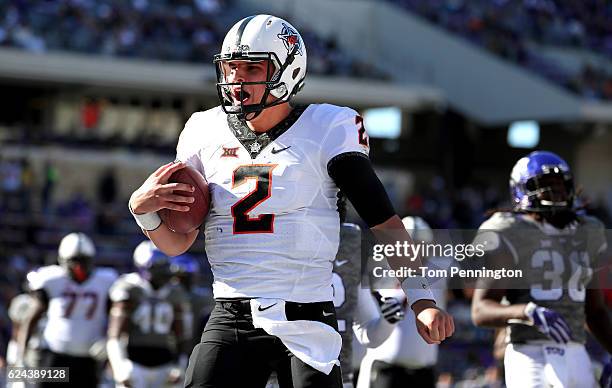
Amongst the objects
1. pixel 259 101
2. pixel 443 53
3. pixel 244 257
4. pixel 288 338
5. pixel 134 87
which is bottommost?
pixel 288 338

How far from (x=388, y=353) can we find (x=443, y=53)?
20.0 m

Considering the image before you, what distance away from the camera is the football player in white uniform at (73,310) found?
9188 millimetres

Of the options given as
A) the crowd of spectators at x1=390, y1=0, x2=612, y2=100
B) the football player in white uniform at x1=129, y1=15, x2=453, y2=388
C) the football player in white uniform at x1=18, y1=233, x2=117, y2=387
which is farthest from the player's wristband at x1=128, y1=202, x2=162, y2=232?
the crowd of spectators at x1=390, y1=0, x2=612, y2=100

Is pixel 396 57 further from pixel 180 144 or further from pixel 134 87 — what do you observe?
pixel 180 144

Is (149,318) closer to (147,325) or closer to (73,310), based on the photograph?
(147,325)

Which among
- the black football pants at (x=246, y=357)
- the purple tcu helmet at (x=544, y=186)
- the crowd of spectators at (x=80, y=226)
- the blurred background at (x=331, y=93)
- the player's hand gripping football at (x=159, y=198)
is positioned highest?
the blurred background at (x=331, y=93)

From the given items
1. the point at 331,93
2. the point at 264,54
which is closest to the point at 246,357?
the point at 264,54

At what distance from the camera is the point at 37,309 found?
905 cm

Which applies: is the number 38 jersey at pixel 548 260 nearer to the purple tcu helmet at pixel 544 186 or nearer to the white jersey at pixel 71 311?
the purple tcu helmet at pixel 544 186

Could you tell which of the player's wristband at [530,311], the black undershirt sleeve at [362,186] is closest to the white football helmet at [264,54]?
the black undershirt sleeve at [362,186]

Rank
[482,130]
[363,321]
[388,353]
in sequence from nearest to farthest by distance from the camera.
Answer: [363,321] → [388,353] → [482,130]

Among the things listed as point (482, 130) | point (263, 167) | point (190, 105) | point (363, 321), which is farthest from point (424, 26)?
point (263, 167)

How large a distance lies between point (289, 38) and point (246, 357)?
1125 millimetres

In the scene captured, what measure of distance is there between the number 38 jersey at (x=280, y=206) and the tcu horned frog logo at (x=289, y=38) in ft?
0.79
